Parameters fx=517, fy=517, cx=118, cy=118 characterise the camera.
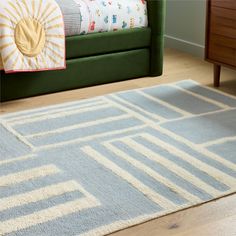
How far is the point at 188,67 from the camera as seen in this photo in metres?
3.47

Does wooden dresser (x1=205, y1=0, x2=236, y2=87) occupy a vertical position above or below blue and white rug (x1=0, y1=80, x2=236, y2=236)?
above

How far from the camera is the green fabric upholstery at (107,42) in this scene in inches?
114

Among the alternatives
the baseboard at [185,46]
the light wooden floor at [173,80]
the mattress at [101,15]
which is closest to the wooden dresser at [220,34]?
the light wooden floor at [173,80]

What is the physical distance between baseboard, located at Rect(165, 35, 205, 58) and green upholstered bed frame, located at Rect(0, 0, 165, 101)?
24.6 inches

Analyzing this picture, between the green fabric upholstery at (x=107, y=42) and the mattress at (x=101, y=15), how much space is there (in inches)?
1.3

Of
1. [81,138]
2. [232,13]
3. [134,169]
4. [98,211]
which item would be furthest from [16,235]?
[232,13]

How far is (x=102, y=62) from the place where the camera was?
3.05 meters

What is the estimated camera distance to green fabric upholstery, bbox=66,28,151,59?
9.53ft

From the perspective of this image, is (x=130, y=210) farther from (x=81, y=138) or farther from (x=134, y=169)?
(x=81, y=138)

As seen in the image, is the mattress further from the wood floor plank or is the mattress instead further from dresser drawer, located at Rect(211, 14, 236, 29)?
the wood floor plank

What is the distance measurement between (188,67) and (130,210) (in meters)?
1.90

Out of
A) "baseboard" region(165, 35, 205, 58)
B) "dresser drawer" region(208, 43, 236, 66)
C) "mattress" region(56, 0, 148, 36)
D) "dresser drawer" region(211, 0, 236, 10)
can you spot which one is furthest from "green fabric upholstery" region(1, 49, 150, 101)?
"baseboard" region(165, 35, 205, 58)

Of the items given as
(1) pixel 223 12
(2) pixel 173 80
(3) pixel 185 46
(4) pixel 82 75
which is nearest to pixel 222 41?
(1) pixel 223 12

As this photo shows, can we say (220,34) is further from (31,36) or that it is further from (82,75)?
Answer: (31,36)
